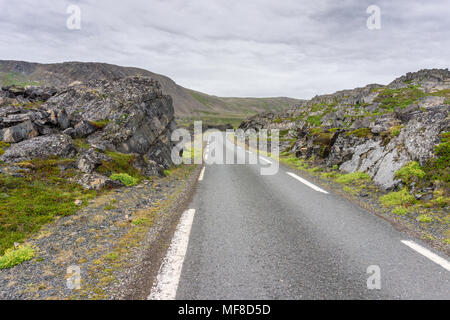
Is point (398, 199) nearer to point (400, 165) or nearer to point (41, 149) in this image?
point (400, 165)

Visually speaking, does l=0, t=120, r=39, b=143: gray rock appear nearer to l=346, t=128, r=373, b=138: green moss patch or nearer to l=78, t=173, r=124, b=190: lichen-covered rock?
l=78, t=173, r=124, b=190: lichen-covered rock

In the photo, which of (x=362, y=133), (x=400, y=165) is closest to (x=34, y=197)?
(x=400, y=165)

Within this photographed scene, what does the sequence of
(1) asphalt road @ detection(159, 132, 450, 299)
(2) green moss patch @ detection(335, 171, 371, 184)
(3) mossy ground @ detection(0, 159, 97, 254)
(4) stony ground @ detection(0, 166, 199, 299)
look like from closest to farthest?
(1) asphalt road @ detection(159, 132, 450, 299)
(4) stony ground @ detection(0, 166, 199, 299)
(3) mossy ground @ detection(0, 159, 97, 254)
(2) green moss patch @ detection(335, 171, 371, 184)

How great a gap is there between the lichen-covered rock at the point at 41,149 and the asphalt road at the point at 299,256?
6645mm

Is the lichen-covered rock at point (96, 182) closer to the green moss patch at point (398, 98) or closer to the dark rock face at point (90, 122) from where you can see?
the dark rock face at point (90, 122)

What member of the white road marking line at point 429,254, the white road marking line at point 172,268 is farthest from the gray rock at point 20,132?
the white road marking line at point 429,254

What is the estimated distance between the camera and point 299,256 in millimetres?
5207

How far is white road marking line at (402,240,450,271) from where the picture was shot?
4.84 metres

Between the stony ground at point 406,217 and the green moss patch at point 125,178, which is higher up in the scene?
the green moss patch at point 125,178

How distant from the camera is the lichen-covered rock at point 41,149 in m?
9.94

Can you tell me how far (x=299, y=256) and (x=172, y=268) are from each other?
101 inches

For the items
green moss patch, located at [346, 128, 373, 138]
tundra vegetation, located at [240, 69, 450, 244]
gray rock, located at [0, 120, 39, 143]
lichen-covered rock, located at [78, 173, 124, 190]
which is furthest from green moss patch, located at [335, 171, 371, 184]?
gray rock, located at [0, 120, 39, 143]

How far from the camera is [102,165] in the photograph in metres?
11.1

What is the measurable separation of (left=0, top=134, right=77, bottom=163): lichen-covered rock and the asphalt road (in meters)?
6.65
